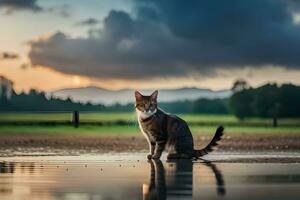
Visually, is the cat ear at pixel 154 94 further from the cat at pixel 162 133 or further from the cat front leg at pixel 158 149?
the cat front leg at pixel 158 149

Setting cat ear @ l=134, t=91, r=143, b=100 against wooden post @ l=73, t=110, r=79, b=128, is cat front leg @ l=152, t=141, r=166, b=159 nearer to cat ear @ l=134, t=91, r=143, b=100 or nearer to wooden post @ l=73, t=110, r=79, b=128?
cat ear @ l=134, t=91, r=143, b=100

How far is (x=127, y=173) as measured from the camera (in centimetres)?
1930

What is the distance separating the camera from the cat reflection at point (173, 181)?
14.8 m

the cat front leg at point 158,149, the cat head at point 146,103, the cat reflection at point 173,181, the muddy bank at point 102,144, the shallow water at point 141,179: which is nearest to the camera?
the cat reflection at point 173,181

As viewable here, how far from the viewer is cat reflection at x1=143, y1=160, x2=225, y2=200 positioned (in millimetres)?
14833

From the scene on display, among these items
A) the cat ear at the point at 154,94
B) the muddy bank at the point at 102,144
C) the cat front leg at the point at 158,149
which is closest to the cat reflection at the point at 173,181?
the cat front leg at the point at 158,149

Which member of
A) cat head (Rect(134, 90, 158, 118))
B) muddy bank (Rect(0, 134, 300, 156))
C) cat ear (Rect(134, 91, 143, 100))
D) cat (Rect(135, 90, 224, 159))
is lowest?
muddy bank (Rect(0, 134, 300, 156))

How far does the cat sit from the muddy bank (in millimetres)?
3509

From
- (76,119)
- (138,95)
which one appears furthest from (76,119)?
(138,95)

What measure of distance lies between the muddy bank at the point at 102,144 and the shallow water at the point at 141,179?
426 centimetres

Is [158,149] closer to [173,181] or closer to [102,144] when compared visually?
[173,181]

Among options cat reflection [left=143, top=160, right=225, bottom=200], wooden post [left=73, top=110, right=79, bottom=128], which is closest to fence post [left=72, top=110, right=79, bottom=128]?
wooden post [left=73, top=110, right=79, bottom=128]

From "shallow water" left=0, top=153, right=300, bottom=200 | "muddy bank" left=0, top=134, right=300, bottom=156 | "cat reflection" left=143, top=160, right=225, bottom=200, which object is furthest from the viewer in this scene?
"muddy bank" left=0, top=134, right=300, bottom=156

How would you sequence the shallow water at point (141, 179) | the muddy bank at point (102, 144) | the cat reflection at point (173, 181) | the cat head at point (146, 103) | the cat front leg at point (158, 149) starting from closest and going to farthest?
the cat reflection at point (173, 181)
the shallow water at point (141, 179)
the cat head at point (146, 103)
the cat front leg at point (158, 149)
the muddy bank at point (102, 144)
